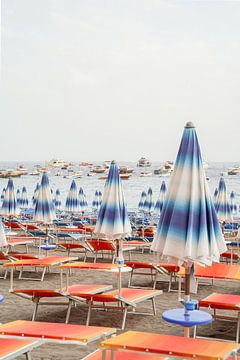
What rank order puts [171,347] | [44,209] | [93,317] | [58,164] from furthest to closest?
1. [58,164]
2. [44,209]
3. [93,317]
4. [171,347]

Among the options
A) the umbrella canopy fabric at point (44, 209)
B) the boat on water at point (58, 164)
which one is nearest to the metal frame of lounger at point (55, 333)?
the umbrella canopy fabric at point (44, 209)

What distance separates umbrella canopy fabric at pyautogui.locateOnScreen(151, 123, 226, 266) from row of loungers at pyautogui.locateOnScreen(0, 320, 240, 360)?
78 cm

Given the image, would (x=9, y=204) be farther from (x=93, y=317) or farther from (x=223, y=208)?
(x=93, y=317)

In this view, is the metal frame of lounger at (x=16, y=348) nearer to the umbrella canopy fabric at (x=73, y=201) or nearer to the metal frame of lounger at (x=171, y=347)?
the metal frame of lounger at (x=171, y=347)

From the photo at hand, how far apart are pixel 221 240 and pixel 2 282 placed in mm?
6725

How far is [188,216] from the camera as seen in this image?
5488 mm

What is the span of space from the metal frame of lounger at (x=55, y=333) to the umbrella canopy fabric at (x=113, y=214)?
425cm

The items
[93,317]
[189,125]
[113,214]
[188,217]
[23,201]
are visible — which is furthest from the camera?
[23,201]

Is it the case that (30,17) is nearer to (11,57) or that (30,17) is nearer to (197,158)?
(11,57)

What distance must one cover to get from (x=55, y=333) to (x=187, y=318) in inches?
48.3

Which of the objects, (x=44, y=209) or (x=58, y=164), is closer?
(x=44, y=209)

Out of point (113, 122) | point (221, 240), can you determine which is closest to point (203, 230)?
point (221, 240)

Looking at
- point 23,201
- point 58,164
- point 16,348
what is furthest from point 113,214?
point 58,164

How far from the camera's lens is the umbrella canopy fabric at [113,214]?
33.3 ft
